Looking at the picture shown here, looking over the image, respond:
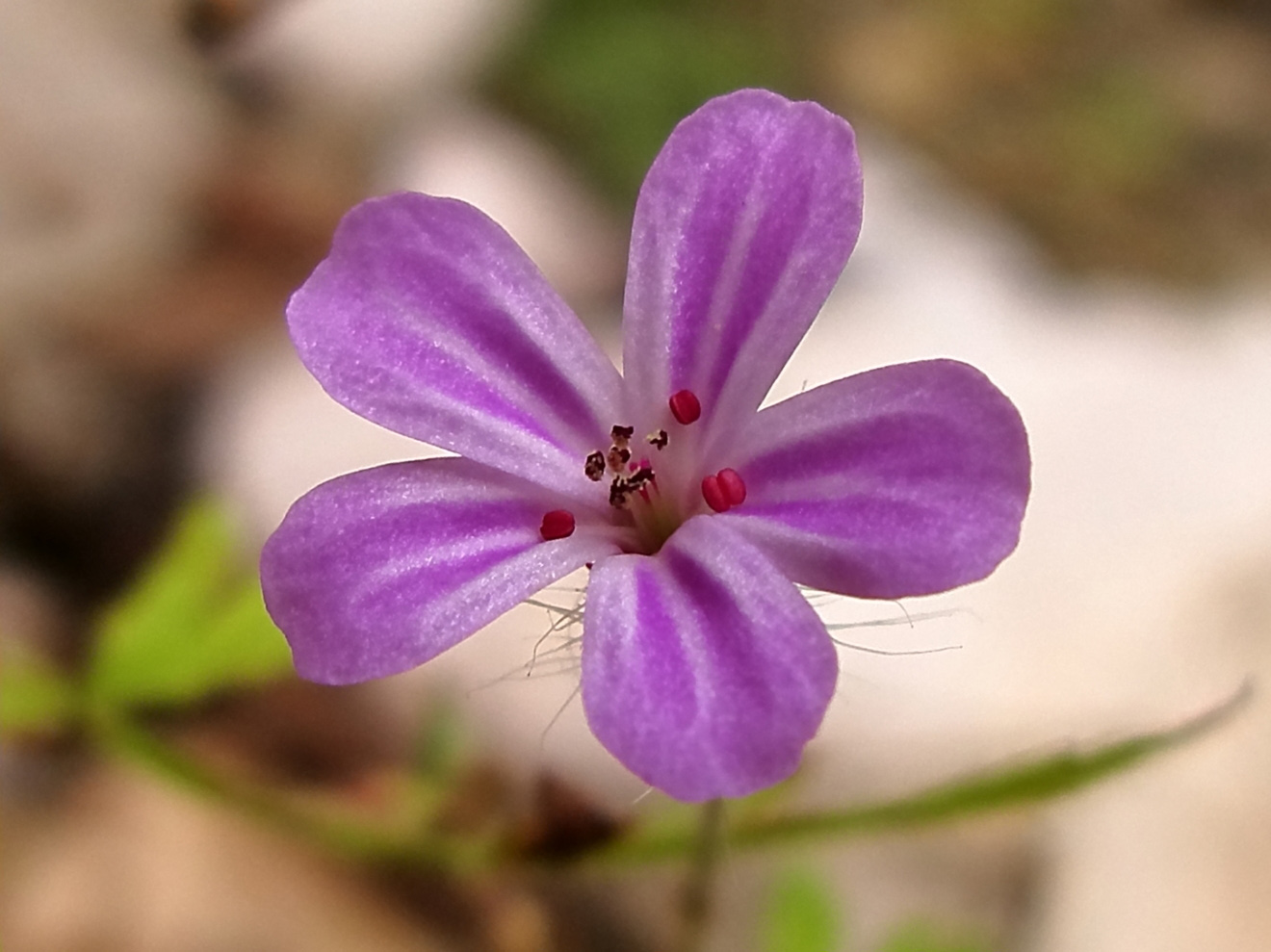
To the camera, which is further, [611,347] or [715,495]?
[611,347]

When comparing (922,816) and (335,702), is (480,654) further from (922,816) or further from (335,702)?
(922,816)

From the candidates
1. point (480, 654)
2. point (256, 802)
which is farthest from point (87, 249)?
point (256, 802)

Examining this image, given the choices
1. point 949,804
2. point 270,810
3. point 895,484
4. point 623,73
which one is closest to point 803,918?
point 949,804

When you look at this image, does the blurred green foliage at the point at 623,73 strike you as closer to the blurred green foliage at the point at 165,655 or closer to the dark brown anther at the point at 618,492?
the blurred green foliage at the point at 165,655

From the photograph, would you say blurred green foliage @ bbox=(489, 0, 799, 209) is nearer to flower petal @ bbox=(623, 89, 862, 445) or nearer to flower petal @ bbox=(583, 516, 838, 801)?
flower petal @ bbox=(623, 89, 862, 445)

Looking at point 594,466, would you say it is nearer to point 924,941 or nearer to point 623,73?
point 924,941

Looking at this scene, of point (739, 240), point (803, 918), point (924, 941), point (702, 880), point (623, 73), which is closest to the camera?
point (739, 240)

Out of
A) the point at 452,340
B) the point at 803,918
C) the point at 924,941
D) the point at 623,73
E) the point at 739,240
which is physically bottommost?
the point at 924,941
